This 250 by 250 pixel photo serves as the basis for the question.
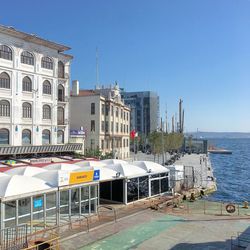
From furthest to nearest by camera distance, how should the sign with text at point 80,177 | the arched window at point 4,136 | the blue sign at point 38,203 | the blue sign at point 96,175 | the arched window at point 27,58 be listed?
the arched window at point 27,58
the arched window at point 4,136
the blue sign at point 96,175
the sign with text at point 80,177
the blue sign at point 38,203

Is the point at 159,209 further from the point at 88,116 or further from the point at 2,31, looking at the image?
the point at 88,116

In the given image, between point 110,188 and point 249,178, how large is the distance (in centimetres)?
5197

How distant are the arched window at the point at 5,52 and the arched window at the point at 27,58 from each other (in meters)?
2.12

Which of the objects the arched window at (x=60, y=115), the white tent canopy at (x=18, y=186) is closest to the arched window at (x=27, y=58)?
the arched window at (x=60, y=115)

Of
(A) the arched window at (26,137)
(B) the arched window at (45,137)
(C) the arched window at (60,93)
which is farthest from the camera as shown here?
(C) the arched window at (60,93)

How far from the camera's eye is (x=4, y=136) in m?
44.4

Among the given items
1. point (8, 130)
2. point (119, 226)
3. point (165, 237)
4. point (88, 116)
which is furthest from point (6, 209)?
point (88, 116)

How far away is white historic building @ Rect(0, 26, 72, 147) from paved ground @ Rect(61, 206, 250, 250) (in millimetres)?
26197

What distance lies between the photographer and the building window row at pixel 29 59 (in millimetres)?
43656

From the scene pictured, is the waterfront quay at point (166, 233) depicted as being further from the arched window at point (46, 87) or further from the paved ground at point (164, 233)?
the arched window at point (46, 87)

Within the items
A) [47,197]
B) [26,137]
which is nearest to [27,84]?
[26,137]

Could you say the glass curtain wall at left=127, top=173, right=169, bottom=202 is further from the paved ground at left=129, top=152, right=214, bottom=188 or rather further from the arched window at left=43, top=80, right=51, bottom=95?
the arched window at left=43, top=80, right=51, bottom=95

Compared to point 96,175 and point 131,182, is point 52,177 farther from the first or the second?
point 131,182

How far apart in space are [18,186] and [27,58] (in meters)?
30.1
